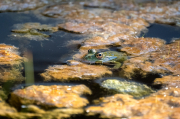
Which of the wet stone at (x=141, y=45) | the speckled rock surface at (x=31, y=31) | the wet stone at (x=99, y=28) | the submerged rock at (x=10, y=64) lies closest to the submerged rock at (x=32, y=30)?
the speckled rock surface at (x=31, y=31)

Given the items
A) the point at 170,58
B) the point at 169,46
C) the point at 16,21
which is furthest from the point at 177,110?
the point at 16,21

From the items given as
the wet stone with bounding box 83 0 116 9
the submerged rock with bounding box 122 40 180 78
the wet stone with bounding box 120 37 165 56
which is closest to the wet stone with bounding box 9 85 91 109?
the submerged rock with bounding box 122 40 180 78

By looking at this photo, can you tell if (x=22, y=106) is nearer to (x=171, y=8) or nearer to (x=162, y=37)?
(x=162, y=37)

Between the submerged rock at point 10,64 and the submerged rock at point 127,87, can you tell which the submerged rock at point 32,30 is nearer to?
the submerged rock at point 10,64

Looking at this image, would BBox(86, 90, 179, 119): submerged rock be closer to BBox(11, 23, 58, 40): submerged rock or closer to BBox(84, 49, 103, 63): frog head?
BBox(84, 49, 103, 63): frog head

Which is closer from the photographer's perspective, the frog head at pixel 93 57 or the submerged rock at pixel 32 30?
the frog head at pixel 93 57
